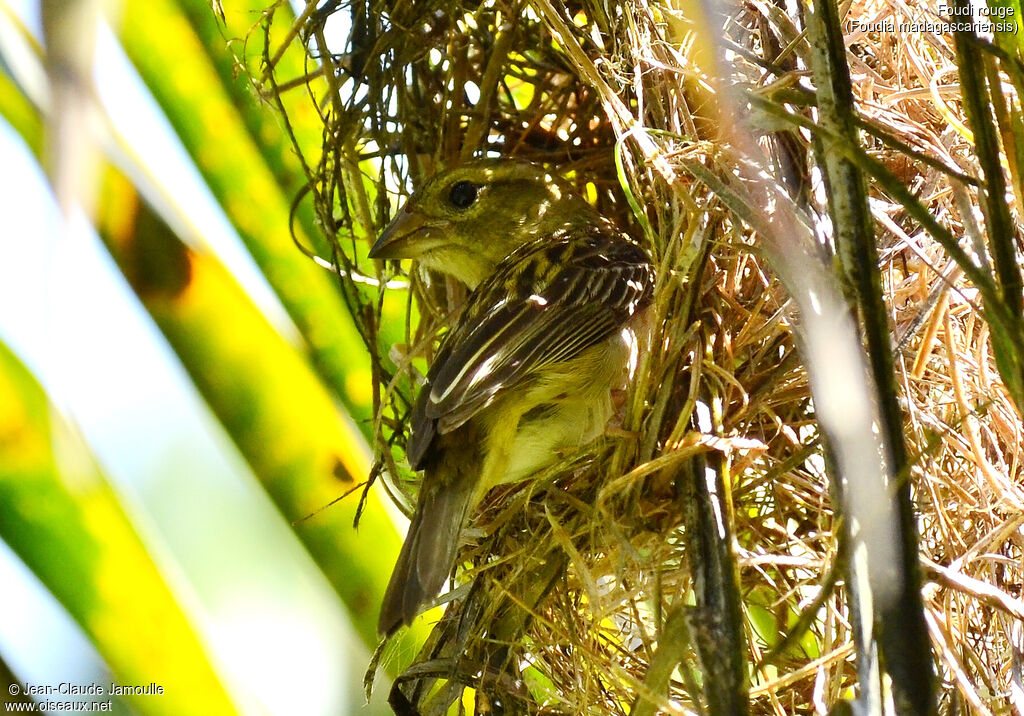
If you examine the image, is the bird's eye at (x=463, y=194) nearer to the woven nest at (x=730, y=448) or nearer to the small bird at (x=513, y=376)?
the small bird at (x=513, y=376)

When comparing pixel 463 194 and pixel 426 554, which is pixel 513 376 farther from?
pixel 463 194

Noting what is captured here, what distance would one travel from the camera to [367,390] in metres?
3.27

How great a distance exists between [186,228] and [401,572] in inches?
40.7

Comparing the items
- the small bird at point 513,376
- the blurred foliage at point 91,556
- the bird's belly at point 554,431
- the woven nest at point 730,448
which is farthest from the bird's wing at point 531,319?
the blurred foliage at point 91,556

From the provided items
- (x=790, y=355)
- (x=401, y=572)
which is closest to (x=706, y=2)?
(x=790, y=355)

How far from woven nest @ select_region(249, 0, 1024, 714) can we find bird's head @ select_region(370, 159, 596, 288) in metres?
0.30

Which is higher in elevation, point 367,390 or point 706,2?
point 706,2

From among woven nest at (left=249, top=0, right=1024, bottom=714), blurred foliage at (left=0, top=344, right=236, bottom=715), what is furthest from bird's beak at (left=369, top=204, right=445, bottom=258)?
blurred foliage at (left=0, top=344, right=236, bottom=715)

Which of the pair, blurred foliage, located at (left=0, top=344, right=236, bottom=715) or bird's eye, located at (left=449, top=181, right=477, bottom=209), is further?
bird's eye, located at (left=449, top=181, right=477, bottom=209)

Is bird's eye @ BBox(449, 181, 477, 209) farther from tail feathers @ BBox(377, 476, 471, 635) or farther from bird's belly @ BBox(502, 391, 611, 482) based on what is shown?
tail feathers @ BBox(377, 476, 471, 635)

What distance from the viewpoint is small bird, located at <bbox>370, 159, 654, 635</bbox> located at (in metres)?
2.46

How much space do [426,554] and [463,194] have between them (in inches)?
50.8

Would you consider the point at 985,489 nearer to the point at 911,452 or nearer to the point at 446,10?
the point at 911,452

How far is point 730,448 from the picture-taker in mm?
2045
